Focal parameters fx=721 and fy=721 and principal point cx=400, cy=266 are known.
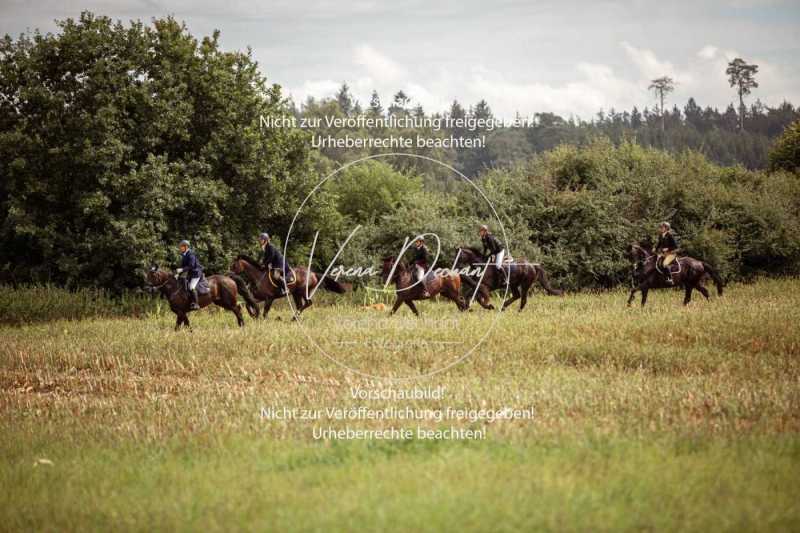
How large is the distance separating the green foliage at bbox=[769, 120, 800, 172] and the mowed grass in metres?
31.8

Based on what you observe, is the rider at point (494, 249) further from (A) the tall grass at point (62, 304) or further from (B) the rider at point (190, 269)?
(A) the tall grass at point (62, 304)

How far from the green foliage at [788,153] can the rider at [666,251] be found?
90.5 ft

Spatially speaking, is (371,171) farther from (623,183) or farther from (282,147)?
(623,183)

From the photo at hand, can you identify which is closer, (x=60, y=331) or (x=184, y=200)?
(x=60, y=331)

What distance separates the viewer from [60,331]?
64.6 feet

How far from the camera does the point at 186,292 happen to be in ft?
59.8

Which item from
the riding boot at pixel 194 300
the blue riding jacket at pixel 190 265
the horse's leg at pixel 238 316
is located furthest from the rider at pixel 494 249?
the riding boot at pixel 194 300

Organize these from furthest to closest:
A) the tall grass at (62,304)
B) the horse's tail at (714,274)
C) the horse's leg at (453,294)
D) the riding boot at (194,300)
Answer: the tall grass at (62,304) < the horse's tail at (714,274) < the horse's leg at (453,294) < the riding boot at (194,300)

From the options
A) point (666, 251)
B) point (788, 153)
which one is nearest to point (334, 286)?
point (666, 251)

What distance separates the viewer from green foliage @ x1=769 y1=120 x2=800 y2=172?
4366 centimetres

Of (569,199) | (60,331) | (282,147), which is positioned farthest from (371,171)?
(60,331)

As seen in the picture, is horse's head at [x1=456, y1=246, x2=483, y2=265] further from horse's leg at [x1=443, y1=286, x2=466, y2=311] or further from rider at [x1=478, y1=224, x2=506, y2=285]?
horse's leg at [x1=443, y1=286, x2=466, y2=311]

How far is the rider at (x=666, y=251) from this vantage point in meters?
20.8

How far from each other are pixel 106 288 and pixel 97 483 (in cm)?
2129
